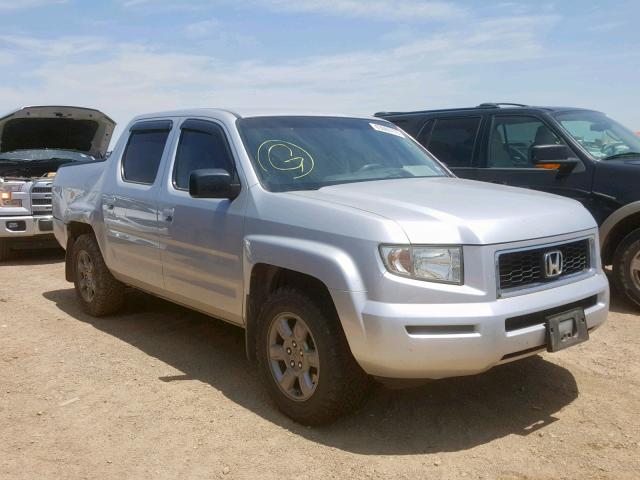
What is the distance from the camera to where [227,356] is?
17.5 ft

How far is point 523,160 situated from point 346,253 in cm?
386

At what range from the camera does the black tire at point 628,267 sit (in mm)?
6148

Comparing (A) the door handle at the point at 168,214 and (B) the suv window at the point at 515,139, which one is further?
(B) the suv window at the point at 515,139

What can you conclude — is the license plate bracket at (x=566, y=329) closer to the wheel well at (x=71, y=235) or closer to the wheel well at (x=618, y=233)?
the wheel well at (x=618, y=233)

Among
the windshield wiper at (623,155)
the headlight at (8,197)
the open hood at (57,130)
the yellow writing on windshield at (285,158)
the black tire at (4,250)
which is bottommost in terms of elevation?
the black tire at (4,250)

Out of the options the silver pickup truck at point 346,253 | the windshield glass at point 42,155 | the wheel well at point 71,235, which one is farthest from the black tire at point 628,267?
the windshield glass at point 42,155

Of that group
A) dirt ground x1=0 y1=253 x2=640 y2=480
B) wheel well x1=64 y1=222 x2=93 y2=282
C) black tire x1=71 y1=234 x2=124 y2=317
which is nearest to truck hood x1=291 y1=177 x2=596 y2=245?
dirt ground x1=0 y1=253 x2=640 y2=480

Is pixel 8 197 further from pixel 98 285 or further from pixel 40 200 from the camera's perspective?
pixel 98 285

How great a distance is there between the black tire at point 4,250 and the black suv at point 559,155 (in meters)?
5.74

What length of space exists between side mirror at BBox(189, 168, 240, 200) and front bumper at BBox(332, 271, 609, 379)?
1.13 meters

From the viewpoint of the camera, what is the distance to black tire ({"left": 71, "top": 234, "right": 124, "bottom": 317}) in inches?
245

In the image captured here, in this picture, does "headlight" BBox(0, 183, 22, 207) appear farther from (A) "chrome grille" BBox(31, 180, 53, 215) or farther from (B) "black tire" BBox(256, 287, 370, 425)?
(B) "black tire" BBox(256, 287, 370, 425)

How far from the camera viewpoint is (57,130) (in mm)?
10633

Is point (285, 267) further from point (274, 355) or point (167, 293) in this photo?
point (167, 293)
